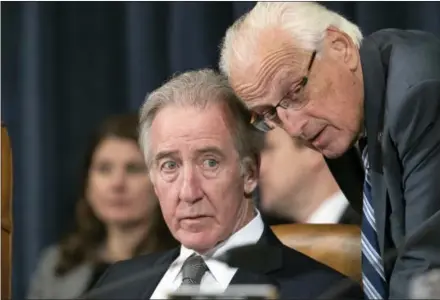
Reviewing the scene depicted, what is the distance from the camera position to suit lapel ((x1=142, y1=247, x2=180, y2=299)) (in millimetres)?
1709

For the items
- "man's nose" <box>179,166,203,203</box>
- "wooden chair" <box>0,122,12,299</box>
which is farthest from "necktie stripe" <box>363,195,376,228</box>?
"wooden chair" <box>0,122,12,299</box>

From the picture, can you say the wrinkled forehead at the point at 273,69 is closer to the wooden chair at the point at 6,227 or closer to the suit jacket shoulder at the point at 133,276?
the suit jacket shoulder at the point at 133,276

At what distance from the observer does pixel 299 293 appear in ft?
5.35

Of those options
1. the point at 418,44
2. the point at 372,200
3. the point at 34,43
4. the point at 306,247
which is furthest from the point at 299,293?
the point at 34,43

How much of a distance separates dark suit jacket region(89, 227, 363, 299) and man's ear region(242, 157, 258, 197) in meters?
0.09

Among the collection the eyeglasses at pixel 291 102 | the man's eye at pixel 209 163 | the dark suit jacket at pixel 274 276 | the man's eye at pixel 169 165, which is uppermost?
the eyeglasses at pixel 291 102

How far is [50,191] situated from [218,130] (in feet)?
1.30

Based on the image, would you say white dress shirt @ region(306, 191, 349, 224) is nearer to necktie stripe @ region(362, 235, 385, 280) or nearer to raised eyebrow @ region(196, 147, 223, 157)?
→ necktie stripe @ region(362, 235, 385, 280)

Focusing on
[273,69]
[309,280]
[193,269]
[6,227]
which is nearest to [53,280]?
[6,227]

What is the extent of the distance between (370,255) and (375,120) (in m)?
0.27

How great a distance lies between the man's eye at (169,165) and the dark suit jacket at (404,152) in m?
0.39

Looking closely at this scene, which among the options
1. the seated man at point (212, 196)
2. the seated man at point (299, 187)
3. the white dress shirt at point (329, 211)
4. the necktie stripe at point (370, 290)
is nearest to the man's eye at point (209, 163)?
the seated man at point (212, 196)

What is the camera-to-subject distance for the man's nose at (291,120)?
162 cm

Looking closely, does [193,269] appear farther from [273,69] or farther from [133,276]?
[273,69]
